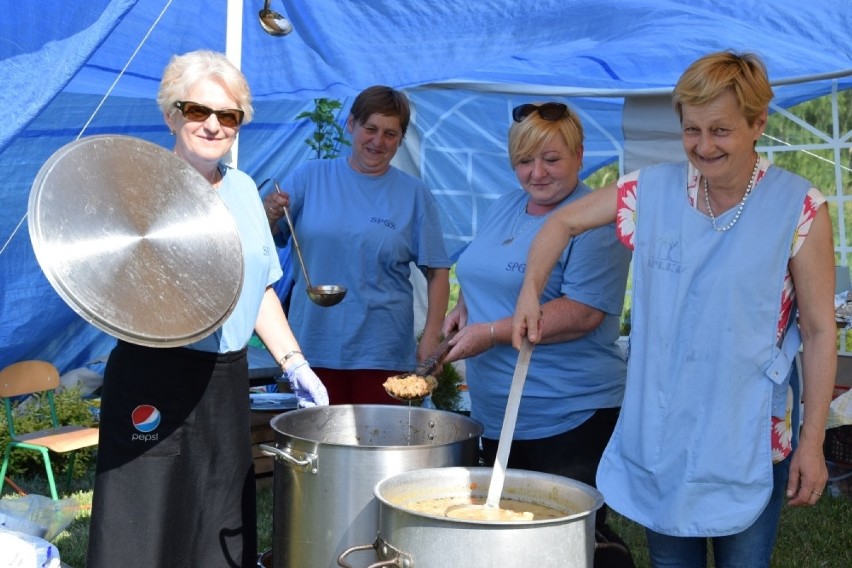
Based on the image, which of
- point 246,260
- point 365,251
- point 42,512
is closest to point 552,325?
point 246,260

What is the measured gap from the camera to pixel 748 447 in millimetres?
2117

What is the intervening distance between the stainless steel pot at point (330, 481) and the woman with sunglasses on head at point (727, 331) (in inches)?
18.5

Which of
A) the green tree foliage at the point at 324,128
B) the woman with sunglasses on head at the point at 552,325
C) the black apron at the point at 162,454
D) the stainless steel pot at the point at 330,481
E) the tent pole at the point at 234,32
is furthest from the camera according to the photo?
the green tree foliage at the point at 324,128

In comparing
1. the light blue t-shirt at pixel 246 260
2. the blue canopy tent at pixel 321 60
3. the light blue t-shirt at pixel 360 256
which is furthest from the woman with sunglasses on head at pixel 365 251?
the light blue t-shirt at pixel 246 260

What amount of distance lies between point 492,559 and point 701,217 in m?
0.88

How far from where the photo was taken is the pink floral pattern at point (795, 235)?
2.10 m

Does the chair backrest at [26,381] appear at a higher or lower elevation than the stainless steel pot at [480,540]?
lower

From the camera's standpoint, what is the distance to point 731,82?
2100 millimetres

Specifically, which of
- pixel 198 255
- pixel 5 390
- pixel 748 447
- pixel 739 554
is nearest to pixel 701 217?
pixel 748 447

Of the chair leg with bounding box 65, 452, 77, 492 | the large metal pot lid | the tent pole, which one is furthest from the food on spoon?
the chair leg with bounding box 65, 452, 77, 492

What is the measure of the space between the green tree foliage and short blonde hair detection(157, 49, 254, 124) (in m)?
3.26

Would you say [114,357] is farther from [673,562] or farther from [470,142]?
[470,142]

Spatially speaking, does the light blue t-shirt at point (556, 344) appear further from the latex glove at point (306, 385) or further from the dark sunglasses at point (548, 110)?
the latex glove at point (306, 385)

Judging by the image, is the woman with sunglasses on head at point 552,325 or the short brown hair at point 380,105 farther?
the short brown hair at point 380,105
